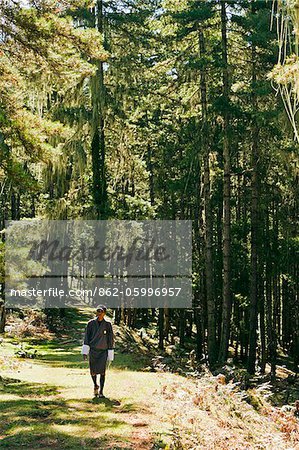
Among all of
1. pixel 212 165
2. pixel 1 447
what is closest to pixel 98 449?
pixel 1 447

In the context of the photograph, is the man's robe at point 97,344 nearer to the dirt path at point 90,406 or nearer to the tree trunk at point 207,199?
the dirt path at point 90,406

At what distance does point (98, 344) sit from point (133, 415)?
1883mm

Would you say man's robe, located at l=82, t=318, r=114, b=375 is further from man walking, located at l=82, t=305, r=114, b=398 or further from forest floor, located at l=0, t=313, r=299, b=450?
forest floor, located at l=0, t=313, r=299, b=450

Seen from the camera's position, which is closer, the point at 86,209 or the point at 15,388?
the point at 15,388

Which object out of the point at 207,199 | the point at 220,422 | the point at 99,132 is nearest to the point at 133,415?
the point at 220,422

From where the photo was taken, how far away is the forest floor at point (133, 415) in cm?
685

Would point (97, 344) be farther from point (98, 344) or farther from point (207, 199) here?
point (207, 199)

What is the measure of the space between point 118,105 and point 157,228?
6207 mm

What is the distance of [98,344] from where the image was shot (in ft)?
32.3

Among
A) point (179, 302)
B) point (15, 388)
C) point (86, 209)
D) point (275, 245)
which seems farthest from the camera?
point (179, 302)

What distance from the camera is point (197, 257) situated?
23969 millimetres

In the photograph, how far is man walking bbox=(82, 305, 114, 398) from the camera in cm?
975

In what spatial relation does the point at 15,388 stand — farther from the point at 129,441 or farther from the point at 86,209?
the point at 86,209

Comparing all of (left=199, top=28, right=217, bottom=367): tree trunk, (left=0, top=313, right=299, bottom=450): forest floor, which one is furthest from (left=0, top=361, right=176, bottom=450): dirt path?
(left=199, top=28, right=217, bottom=367): tree trunk
